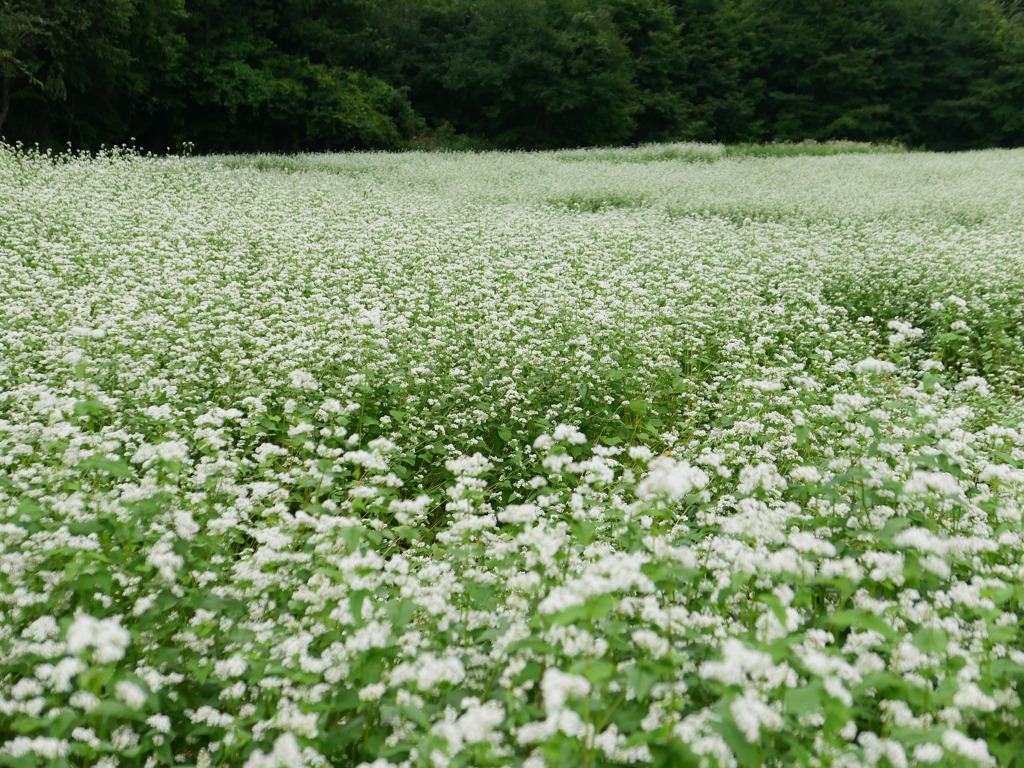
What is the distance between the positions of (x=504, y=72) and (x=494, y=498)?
123 ft

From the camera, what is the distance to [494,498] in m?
5.05

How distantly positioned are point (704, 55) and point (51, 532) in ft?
170

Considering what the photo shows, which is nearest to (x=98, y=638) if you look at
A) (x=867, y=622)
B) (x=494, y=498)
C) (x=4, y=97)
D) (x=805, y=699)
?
(x=805, y=699)

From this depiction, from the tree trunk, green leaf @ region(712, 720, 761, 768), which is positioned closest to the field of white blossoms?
green leaf @ region(712, 720, 761, 768)

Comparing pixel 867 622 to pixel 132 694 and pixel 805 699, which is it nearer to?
pixel 805 699

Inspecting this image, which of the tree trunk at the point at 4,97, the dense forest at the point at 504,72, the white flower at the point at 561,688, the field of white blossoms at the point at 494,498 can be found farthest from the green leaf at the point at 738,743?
the tree trunk at the point at 4,97

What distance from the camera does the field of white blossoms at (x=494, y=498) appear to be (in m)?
2.10

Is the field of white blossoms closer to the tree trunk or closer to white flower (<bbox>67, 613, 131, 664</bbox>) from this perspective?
white flower (<bbox>67, 613, 131, 664</bbox>)

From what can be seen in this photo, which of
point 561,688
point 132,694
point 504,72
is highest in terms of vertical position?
point 504,72

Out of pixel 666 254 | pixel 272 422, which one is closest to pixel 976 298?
pixel 666 254

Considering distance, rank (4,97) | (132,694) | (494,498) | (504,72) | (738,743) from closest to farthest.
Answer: (738,743)
(132,694)
(494,498)
(4,97)
(504,72)

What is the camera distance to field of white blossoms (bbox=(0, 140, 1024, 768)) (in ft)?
6.89

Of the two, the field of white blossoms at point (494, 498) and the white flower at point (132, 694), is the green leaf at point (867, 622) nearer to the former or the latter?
the field of white blossoms at point (494, 498)

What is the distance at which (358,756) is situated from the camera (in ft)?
7.79
